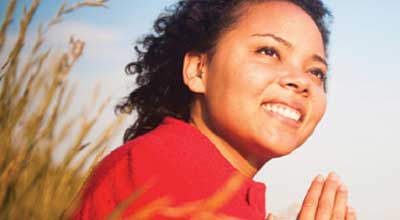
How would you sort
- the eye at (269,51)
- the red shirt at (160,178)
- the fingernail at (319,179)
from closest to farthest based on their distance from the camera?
the red shirt at (160,178) → the fingernail at (319,179) → the eye at (269,51)

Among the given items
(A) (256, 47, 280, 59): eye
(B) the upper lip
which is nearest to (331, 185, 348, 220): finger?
(B) the upper lip

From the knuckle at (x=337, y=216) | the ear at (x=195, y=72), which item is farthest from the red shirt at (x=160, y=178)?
the ear at (x=195, y=72)

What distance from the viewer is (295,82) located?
7.36ft

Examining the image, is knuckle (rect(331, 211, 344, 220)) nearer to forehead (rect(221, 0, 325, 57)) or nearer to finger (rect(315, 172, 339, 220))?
finger (rect(315, 172, 339, 220))

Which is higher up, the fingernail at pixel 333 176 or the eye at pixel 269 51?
the eye at pixel 269 51

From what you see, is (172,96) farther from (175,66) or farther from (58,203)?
(58,203)

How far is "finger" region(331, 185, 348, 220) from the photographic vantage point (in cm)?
190

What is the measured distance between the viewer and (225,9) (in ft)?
9.18

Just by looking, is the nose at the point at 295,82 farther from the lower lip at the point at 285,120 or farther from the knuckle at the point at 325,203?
the knuckle at the point at 325,203

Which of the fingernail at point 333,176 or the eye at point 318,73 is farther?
the eye at point 318,73

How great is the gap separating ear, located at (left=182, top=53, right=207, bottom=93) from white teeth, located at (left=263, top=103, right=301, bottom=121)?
15.2 inches

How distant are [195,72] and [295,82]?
58 centimetres

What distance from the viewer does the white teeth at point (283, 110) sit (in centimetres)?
223

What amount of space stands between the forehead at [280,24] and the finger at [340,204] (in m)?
0.70
